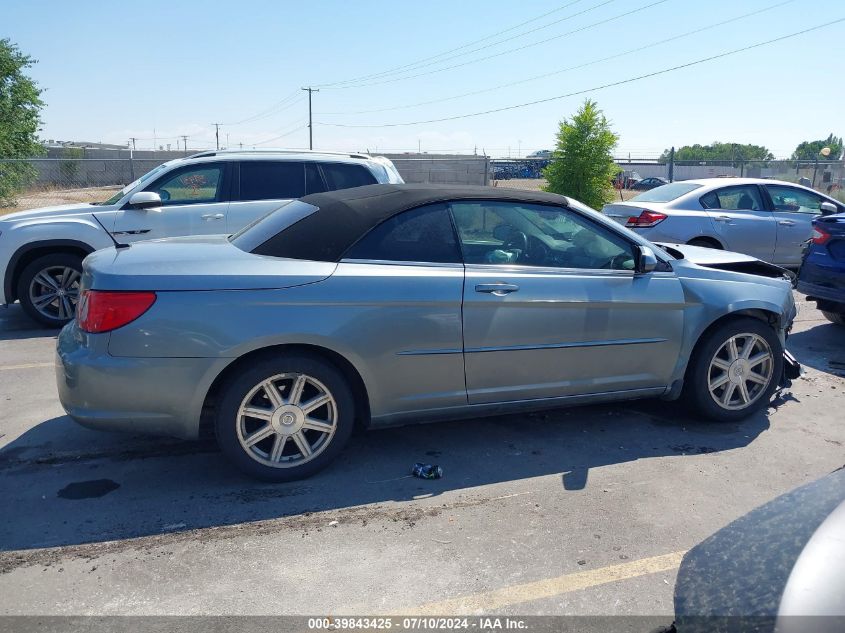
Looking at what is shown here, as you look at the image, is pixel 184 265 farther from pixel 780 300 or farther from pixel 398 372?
pixel 780 300

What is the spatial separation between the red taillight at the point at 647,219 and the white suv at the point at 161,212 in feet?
11.6

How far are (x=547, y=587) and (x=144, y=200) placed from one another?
6410 mm

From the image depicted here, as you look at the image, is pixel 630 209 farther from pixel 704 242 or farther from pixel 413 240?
pixel 413 240

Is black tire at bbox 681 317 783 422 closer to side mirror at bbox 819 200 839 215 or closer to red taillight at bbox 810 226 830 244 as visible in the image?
red taillight at bbox 810 226 830 244

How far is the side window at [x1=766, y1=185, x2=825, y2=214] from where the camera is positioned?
10.5 m

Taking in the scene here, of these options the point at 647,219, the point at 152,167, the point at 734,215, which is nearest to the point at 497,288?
the point at 647,219

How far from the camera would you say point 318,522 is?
3699mm

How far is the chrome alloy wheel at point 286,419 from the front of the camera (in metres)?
4.00

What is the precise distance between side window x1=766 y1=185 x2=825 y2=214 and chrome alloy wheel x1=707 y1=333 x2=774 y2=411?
20.8 feet

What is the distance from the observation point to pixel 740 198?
34.0ft

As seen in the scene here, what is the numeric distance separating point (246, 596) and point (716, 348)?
3477mm

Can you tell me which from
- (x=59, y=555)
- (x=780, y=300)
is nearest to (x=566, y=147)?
(x=780, y=300)

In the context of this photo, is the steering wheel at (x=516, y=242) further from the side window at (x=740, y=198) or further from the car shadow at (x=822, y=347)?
the side window at (x=740, y=198)

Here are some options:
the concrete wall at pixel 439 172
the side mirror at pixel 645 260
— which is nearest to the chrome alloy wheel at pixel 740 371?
the side mirror at pixel 645 260
